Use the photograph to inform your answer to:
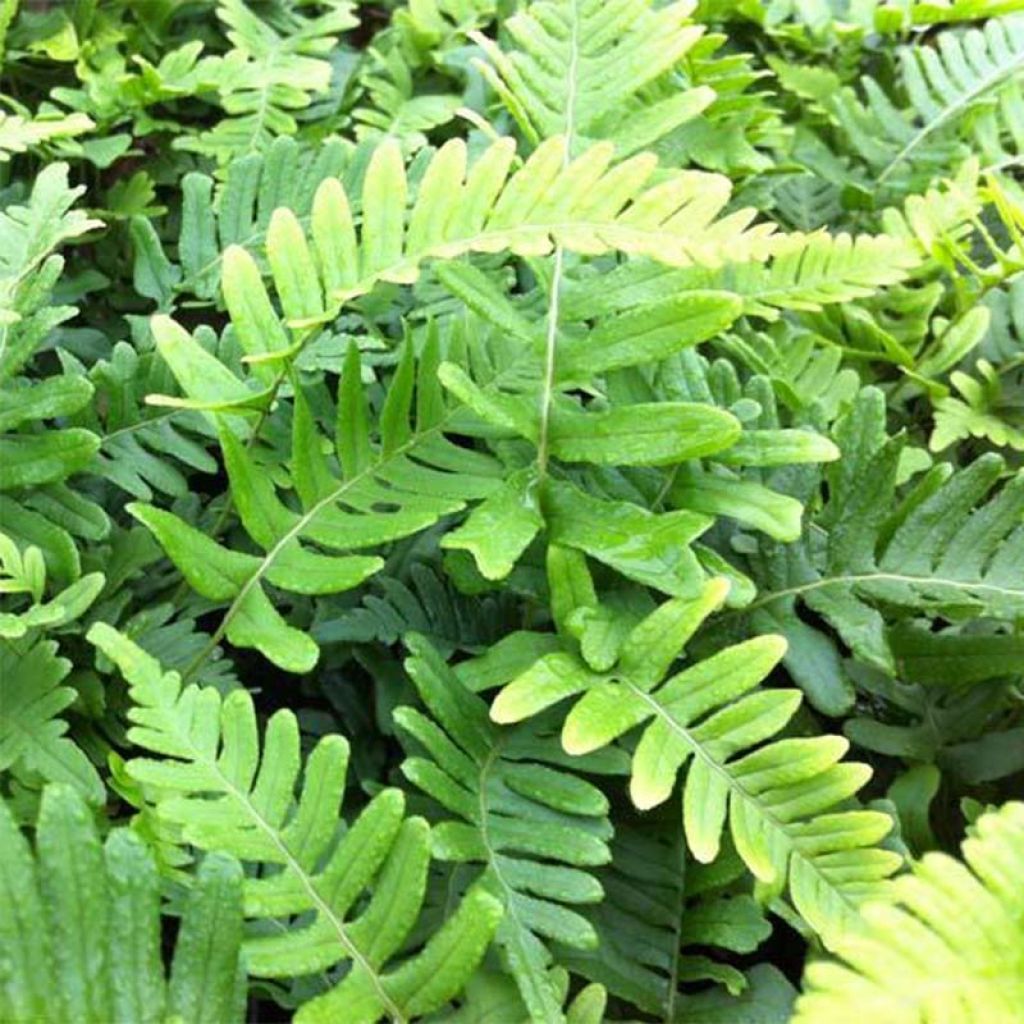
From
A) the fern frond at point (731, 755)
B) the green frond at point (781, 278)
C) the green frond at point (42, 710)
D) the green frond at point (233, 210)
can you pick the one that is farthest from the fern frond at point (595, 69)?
the green frond at point (42, 710)

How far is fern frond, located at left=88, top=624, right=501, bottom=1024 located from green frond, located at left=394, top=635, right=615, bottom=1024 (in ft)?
0.21

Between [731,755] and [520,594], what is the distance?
0.20m

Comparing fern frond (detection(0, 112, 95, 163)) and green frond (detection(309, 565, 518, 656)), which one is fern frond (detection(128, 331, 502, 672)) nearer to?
green frond (detection(309, 565, 518, 656))

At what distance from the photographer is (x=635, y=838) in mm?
909

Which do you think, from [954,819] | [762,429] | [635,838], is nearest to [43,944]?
[635,838]

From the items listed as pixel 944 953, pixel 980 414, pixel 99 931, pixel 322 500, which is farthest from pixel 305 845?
pixel 980 414

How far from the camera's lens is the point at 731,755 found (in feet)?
2.76

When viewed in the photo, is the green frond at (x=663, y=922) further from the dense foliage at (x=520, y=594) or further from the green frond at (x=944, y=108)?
the green frond at (x=944, y=108)

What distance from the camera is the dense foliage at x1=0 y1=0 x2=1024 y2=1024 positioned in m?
0.71

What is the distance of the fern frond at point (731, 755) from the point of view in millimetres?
761

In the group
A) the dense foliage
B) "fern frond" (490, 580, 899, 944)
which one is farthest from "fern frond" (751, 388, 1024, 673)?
"fern frond" (490, 580, 899, 944)

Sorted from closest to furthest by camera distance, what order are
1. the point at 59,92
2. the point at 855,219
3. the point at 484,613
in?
the point at 484,613, the point at 59,92, the point at 855,219

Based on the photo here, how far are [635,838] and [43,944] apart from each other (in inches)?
16.8

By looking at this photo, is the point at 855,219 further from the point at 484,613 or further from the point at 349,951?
the point at 349,951
